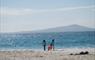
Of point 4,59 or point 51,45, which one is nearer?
point 4,59

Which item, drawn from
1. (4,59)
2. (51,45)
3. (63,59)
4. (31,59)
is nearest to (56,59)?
(63,59)

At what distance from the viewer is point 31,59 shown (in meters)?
24.2

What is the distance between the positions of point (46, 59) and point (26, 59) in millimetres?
1657

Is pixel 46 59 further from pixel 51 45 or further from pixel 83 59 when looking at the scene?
pixel 51 45

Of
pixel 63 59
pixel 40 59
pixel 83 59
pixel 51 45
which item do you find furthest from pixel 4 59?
pixel 51 45

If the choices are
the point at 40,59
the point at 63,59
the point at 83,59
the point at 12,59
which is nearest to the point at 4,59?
the point at 12,59

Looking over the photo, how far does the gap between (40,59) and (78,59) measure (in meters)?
3.03

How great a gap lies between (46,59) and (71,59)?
2.00 metres

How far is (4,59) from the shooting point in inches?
907

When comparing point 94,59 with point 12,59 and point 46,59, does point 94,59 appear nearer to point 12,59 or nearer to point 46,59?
point 46,59

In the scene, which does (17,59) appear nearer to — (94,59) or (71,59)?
(71,59)

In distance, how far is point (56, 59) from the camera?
23.8 m

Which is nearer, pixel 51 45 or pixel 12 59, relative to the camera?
pixel 12 59

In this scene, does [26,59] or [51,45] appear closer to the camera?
[26,59]
